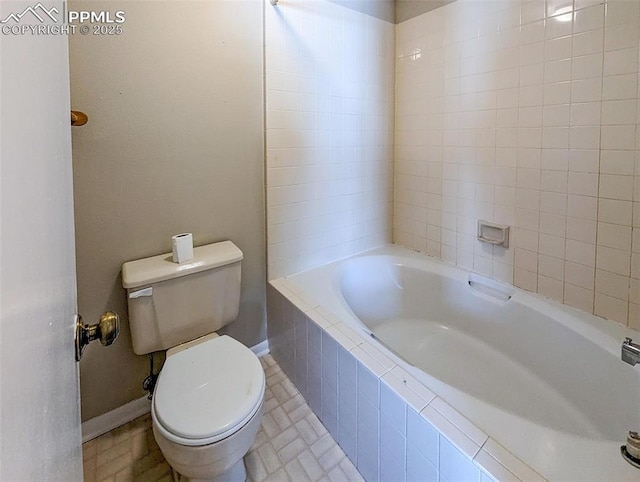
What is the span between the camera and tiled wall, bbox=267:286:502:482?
1.00 m

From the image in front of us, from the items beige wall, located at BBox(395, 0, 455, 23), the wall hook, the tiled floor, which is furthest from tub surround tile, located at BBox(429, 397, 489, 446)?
beige wall, located at BBox(395, 0, 455, 23)

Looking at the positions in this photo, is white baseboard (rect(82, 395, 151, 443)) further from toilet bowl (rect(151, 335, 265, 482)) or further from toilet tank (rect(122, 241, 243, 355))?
toilet bowl (rect(151, 335, 265, 482))

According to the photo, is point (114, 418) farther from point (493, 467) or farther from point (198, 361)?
point (493, 467)

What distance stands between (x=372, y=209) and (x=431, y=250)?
0.46 metres

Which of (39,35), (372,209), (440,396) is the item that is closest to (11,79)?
(39,35)

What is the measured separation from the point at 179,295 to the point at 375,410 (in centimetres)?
91

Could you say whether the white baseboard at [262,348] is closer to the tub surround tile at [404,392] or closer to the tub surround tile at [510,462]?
the tub surround tile at [404,392]

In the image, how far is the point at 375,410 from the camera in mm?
1222

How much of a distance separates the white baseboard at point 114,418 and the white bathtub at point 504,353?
2.98ft

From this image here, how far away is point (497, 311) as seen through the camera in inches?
70.8

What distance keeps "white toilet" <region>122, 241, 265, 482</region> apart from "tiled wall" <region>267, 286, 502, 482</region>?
0.31 metres

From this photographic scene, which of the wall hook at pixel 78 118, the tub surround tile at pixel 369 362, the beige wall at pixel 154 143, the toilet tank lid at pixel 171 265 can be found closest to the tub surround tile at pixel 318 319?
the tub surround tile at pixel 369 362

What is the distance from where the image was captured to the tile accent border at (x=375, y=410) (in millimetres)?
928

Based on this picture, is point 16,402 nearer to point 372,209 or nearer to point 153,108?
point 153,108
